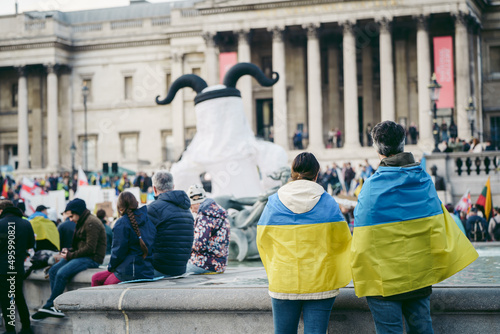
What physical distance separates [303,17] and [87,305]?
40.9 m

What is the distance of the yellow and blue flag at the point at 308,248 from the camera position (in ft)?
19.1

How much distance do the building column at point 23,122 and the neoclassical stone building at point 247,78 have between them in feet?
0.27

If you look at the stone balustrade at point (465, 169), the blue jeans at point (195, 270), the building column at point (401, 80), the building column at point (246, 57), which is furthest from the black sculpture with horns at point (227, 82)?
the building column at point (401, 80)

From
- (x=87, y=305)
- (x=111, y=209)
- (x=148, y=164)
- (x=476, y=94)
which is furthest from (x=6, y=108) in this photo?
(x=87, y=305)

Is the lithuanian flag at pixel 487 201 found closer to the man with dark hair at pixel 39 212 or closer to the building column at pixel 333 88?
the man with dark hair at pixel 39 212

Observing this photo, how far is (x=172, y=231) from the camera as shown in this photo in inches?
335

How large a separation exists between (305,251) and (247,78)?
1686 inches

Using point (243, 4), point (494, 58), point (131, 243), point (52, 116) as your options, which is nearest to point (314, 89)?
point (243, 4)

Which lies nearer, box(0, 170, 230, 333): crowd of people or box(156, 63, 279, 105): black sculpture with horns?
box(0, 170, 230, 333): crowd of people

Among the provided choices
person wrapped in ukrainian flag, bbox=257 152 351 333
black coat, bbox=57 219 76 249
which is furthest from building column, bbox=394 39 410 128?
person wrapped in ukrainian flag, bbox=257 152 351 333

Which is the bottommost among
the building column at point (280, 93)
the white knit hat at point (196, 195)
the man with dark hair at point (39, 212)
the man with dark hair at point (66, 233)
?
the man with dark hair at point (66, 233)

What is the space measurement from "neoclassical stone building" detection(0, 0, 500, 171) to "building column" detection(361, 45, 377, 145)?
0.30 ft

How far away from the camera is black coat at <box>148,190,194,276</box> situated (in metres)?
8.41

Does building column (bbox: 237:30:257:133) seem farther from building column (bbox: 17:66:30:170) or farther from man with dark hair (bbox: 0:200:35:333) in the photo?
man with dark hair (bbox: 0:200:35:333)
